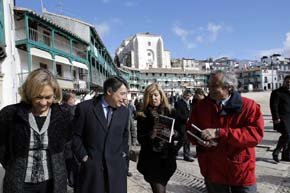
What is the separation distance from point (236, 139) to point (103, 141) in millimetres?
1250

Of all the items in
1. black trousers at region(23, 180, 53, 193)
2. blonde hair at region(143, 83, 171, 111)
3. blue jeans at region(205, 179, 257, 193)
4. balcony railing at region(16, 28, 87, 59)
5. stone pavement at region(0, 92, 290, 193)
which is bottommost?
stone pavement at region(0, 92, 290, 193)

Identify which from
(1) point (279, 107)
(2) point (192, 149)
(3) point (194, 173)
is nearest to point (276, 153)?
(1) point (279, 107)

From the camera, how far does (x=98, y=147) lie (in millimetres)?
3381

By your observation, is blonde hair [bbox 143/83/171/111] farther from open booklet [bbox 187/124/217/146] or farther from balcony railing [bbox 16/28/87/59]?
balcony railing [bbox 16/28/87/59]

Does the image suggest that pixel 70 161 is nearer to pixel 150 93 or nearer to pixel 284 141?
pixel 150 93

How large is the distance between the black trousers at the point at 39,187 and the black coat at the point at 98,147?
2.06ft

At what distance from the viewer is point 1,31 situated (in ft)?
48.8

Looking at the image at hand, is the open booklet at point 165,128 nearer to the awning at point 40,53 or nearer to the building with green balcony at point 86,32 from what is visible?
the awning at point 40,53

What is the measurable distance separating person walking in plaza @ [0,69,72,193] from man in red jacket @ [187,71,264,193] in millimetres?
1263

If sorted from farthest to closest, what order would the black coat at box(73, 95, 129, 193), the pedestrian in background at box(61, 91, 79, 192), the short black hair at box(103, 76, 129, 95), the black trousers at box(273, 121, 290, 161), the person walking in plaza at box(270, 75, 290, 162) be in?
the black trousers at box(273, 121, 290, 161), the person walking in plaza at box(270, 75, 290, 162), the short black hair at box(103, 76, 129, 95), the black coat at box(73, 95, 129, 193), the pedestrian in background at box(61, 91, 79, 192)

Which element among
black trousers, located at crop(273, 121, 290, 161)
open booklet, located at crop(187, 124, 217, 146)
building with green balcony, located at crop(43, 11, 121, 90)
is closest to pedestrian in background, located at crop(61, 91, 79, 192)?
open booklet, located at crop(187, 124, 217, 146)

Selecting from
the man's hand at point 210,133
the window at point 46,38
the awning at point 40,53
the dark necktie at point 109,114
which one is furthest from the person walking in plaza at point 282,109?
the window at point 46,38

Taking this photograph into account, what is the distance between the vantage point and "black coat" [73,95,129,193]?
3359 millimetres

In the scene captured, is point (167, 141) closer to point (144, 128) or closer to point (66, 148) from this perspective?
point (144, 128)
